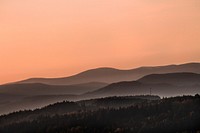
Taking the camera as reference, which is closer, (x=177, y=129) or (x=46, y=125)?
(x=177, y=129)

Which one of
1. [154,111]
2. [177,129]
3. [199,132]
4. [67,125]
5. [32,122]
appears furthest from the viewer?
[32,122]

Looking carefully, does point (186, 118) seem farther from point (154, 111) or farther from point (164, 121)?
point (154, 111)

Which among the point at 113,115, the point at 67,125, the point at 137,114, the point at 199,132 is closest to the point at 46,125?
the point at 67,125

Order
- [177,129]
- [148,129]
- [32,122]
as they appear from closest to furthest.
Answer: [177,129] → [148,129] → [32,122]

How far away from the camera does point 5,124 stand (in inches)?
7746

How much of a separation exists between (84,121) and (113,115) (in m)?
14.7

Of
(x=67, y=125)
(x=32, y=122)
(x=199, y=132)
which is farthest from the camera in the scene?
(x=32, y=122)

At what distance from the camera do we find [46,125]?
171 metres

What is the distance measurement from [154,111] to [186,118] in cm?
2980

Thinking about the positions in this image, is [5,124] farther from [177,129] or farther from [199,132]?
[199,132]

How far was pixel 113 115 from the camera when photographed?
6580 inches

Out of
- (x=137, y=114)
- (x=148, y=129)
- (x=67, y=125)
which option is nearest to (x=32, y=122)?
(x=67, y=125)

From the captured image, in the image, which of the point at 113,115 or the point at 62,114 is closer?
the point at 113,115

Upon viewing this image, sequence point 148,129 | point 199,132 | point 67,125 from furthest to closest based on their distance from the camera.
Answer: point 67,125 < point 148,129 < point 199,132
